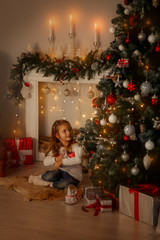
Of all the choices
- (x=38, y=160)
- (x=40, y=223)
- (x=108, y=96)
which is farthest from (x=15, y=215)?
(x=38, y=160)

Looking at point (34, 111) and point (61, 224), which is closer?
point (61, 224)

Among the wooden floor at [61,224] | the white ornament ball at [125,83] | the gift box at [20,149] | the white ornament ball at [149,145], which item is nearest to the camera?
the wooden floor at [61,224]

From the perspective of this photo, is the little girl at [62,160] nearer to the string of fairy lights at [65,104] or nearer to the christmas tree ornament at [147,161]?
the christmas tree ornament at [147,161]

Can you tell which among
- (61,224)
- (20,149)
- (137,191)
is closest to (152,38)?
(137,191)

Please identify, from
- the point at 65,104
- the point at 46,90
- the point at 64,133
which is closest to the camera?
the point at 64,133

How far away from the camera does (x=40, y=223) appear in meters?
2.77

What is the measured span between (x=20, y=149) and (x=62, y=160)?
5.29 ft

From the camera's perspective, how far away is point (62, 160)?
365 centimetres

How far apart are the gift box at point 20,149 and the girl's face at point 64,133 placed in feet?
4.57

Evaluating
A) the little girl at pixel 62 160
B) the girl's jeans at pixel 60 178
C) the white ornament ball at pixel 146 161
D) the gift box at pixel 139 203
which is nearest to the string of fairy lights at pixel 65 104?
the little girl at pixel 62 160

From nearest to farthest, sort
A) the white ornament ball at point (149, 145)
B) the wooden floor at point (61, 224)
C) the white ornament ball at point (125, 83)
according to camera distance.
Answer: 1. the wooden floor at point (61, 224)
2. the white ornament ball at point (149, 145)
3. the white ornament ball at point (125, 83)

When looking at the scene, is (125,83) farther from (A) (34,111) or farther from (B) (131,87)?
(A) (34,111)

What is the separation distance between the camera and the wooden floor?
2535 millimetres

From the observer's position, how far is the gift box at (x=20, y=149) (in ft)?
16.3
